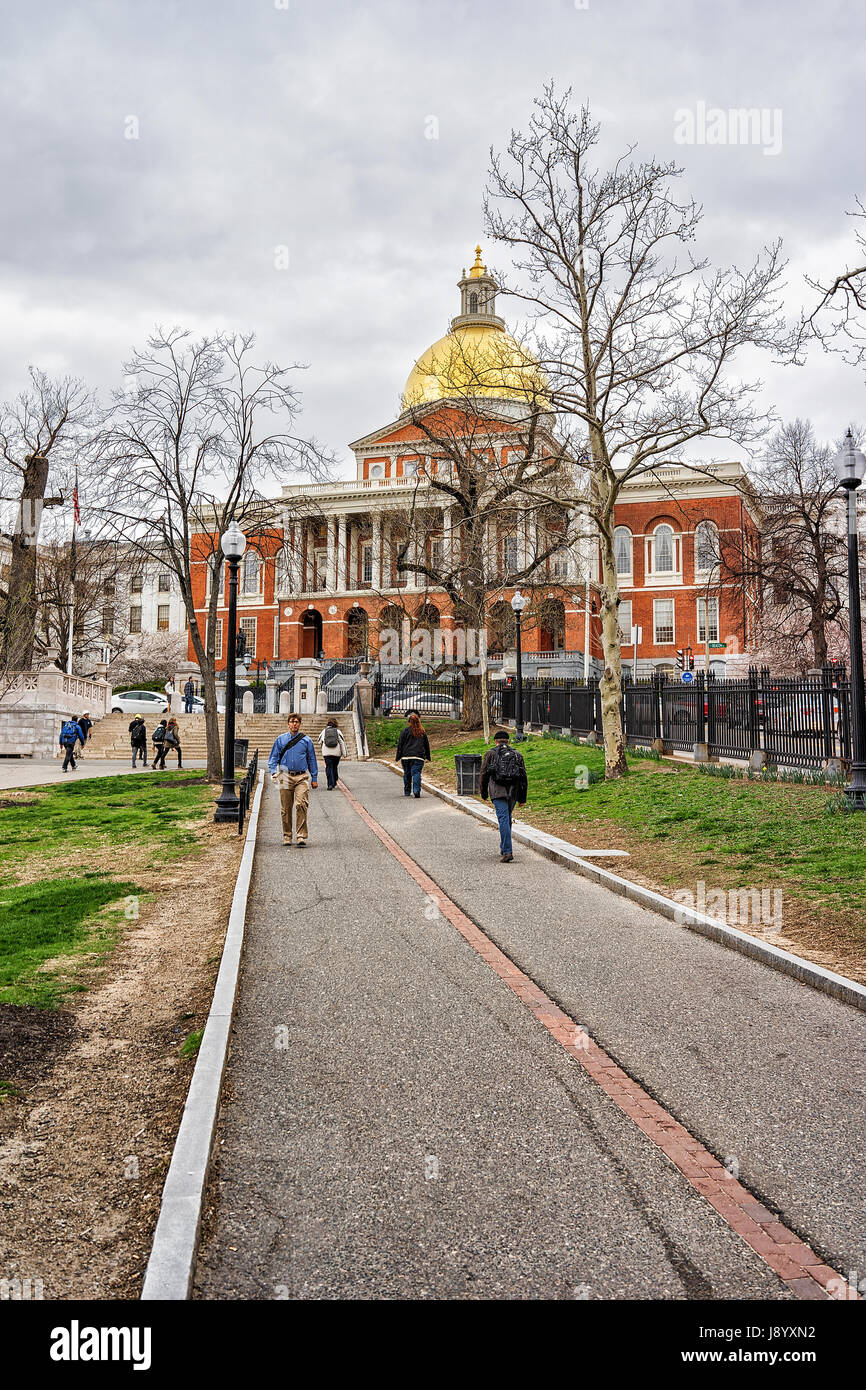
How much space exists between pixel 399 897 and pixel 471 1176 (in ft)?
21.5

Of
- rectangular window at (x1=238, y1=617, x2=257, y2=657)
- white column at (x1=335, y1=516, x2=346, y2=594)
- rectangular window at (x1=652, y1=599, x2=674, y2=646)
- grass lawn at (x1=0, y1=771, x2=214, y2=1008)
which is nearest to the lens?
grass lawn at (x1=0, y1=771, x2=214, y2=1008)

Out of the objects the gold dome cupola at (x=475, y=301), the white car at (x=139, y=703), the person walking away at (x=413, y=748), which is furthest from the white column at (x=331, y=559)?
the person walking away at (x=413, y=748)

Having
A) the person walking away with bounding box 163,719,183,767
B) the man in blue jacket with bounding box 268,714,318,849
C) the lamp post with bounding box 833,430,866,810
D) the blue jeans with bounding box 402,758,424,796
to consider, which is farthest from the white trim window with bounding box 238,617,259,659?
the lamp post with bounding box 833,430,866,810

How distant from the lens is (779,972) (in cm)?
773

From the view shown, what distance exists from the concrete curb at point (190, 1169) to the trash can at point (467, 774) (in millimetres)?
15326

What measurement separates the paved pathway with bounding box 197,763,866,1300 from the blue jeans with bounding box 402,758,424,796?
13453 mm

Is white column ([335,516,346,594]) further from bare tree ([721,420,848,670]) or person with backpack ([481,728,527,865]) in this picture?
person with backpack ([481,728,527,865])

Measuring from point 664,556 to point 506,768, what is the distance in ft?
208

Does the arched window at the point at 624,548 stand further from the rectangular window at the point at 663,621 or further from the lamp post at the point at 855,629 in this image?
the lamp post at the point at 855,629

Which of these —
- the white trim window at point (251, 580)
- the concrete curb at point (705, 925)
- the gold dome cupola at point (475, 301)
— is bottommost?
the concrete curb at point (705, 925)

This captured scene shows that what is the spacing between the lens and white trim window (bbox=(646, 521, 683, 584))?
72.9m

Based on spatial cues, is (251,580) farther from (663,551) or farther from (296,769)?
(296,769)

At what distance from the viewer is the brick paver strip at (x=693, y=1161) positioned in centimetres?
346

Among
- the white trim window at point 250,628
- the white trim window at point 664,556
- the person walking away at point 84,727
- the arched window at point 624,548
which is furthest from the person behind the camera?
the white trim window at point 250,628
